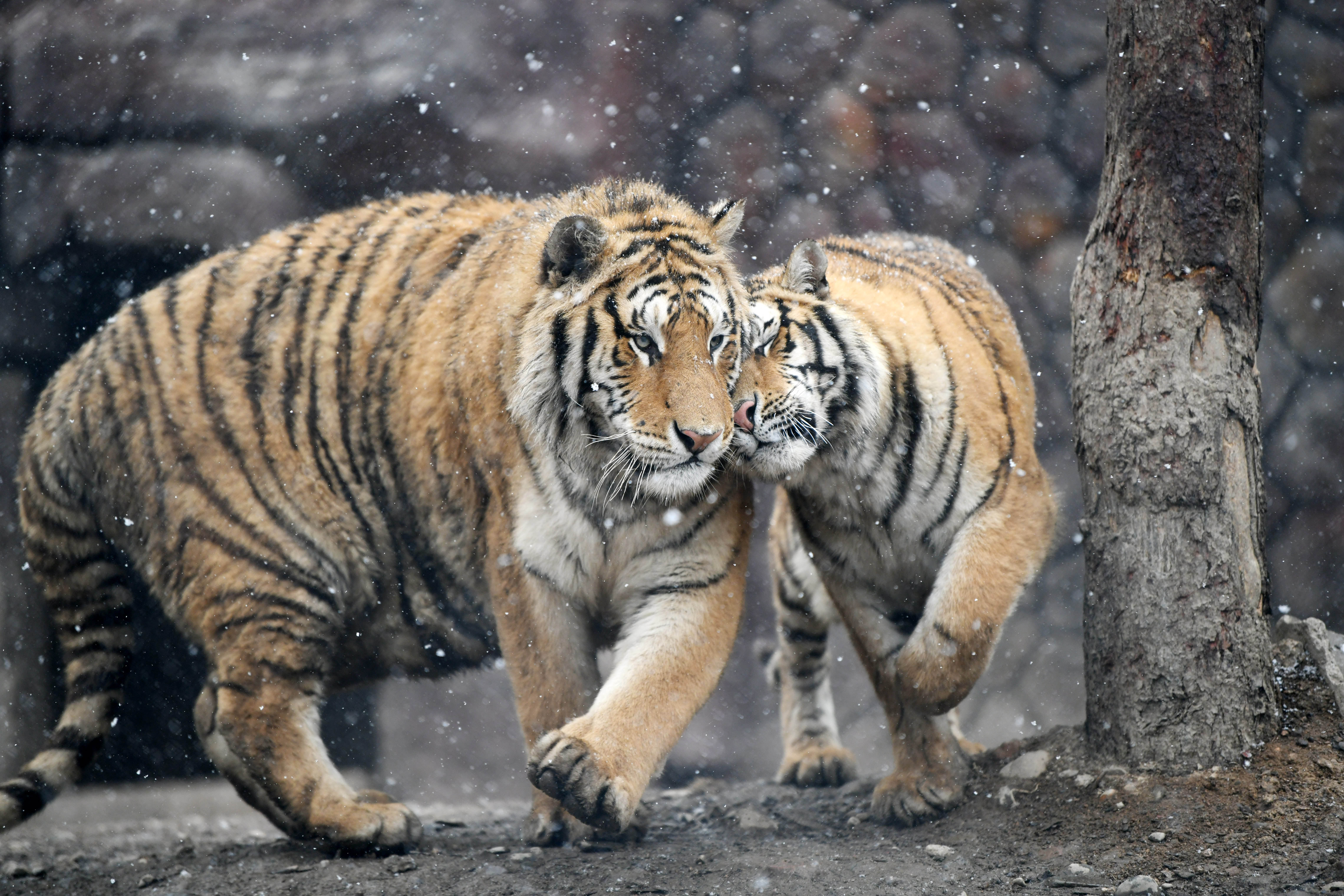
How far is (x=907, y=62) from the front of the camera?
4.46 meters

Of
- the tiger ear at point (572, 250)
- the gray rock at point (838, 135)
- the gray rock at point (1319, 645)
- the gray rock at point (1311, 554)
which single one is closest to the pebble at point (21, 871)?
the tiger ear at point (572, 250)

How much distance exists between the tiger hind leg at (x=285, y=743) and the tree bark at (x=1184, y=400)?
163 cm

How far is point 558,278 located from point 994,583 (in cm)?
113

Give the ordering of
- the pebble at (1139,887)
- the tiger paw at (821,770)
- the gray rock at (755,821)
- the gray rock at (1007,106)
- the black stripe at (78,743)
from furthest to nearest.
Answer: the gray rock at (1007,106) < the tiger paw at (821,770) < the black stripe at (78,743) < the gray rock at (755,821) < the pebble at (1139,887)

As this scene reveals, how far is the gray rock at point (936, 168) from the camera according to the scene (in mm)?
4445

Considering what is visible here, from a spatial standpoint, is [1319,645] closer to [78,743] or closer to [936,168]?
[936,168]

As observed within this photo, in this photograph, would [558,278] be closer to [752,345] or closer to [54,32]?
[752,345]

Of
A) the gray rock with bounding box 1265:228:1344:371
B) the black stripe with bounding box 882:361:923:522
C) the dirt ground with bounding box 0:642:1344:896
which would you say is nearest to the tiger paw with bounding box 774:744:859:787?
the dirt ground with bounding box 0:642:1344:896

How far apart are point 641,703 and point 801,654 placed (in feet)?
4.19

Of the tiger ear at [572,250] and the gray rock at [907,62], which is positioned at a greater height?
the gray rock at [907,62]

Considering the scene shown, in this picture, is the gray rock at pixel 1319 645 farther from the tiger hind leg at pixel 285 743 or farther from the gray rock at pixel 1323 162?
the gray rock at pixel 1323 162

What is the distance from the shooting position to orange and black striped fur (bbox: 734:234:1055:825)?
244cm

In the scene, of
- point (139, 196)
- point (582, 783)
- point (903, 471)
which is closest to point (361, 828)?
point (582, 783)

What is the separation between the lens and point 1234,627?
7.38 feet
